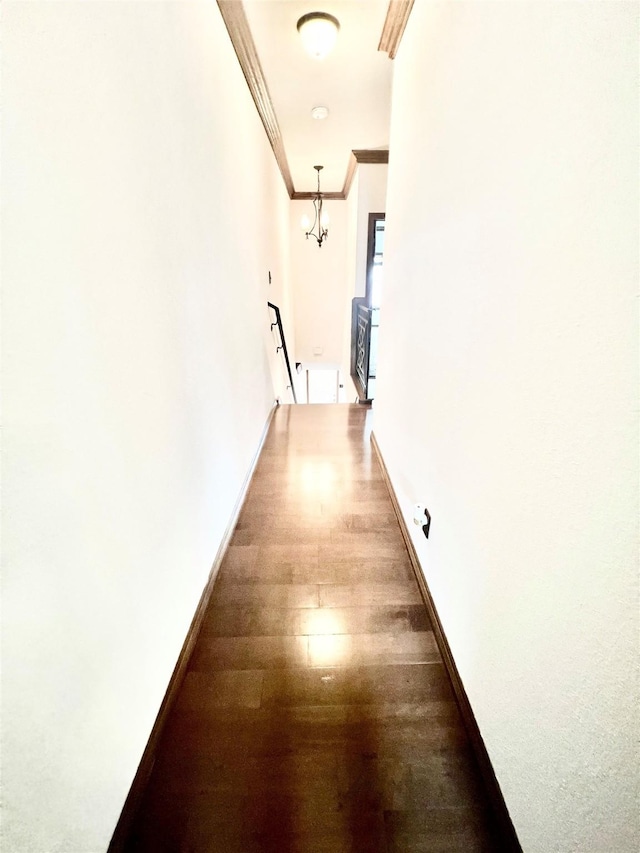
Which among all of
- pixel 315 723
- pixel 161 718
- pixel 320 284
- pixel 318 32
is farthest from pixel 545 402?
pixel 320 284

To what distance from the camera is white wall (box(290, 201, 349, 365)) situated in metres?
6.70

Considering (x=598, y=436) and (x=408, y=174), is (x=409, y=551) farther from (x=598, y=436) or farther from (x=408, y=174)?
(x=408, y=174)

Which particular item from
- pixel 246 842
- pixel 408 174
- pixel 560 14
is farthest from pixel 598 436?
pixel 408 174

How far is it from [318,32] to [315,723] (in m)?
3.80

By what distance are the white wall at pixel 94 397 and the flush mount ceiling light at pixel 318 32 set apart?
45.0 inches

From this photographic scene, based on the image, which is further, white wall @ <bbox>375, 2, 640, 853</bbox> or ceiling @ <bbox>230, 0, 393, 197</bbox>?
ceiling @ <bbox>230, 0, 393, 197</bbox>

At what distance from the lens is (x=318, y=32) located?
2211 mm

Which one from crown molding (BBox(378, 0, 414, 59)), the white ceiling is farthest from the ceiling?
crown molding (BBox(378, 0, 414, 59))

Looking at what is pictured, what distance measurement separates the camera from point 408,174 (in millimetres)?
1955

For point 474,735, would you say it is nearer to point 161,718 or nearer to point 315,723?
point 315,723

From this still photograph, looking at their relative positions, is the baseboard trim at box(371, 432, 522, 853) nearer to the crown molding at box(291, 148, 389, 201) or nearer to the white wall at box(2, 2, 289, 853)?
the white wall at box(2, 2, 289, 853)

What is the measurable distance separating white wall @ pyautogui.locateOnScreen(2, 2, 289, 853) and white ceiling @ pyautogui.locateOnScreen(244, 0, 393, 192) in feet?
3.83

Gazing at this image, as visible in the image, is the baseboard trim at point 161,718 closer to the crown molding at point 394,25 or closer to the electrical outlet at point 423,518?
the electrical outlet at point 423,518

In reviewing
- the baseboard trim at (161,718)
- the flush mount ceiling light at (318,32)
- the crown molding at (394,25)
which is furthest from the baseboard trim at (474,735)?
the flush mount ceiling light at (318,32)
